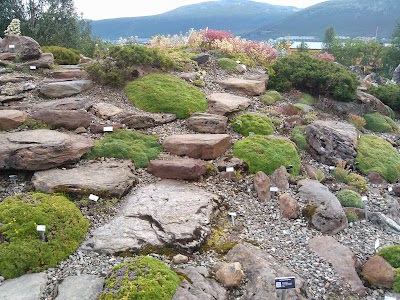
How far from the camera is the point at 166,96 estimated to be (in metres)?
12.5

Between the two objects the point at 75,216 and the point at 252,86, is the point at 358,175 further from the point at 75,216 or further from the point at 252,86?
the point at 75,216

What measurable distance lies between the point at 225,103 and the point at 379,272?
7.18 metres

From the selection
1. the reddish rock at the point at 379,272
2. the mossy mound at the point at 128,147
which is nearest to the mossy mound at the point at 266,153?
the mossy mound at the point at 128,147

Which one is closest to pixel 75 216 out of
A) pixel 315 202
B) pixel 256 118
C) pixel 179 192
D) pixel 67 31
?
pixel 179 192

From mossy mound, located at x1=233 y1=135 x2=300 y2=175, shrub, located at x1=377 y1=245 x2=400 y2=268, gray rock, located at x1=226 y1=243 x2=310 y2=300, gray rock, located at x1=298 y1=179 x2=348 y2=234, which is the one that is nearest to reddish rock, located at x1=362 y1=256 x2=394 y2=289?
shrub, located at x1=377 y1=245 x2=400 y2=268

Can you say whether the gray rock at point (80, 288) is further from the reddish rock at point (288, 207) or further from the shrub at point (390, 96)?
the shrub at point (390, 96)

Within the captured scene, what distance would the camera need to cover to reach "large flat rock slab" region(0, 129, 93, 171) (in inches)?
332

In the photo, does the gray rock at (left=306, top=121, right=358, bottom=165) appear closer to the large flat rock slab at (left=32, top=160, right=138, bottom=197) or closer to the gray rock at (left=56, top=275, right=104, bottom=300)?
the large flat rock slab at (left=32, top=160, right=138, bottom=197)

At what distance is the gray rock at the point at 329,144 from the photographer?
11.4m

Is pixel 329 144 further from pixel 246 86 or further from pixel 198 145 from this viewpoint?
pixel 246 86

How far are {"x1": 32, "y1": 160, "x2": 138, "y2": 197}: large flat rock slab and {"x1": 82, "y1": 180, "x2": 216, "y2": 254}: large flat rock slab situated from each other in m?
0.35

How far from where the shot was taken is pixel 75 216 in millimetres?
7309

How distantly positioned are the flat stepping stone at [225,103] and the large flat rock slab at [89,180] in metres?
4.33

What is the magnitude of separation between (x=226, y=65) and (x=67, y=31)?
17.9 meters
